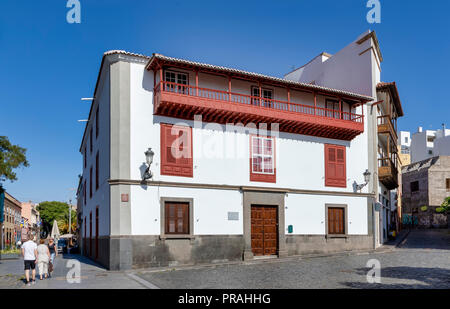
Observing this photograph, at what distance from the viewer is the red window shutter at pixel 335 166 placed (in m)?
23.6

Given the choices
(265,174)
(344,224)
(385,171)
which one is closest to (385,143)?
(385,171)

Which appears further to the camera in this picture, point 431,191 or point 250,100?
point 431,191

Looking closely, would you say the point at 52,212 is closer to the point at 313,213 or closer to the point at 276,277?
the point at 313,213

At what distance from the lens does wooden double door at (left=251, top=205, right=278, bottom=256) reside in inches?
837

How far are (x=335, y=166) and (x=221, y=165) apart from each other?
23.1ft

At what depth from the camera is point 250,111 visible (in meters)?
20.7

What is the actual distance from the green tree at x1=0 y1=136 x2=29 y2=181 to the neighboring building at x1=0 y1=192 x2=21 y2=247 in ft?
124

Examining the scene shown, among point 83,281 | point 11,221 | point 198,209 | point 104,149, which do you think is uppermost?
point 104,149

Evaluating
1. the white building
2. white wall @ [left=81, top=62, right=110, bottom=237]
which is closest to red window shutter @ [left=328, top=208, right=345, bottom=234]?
the white building

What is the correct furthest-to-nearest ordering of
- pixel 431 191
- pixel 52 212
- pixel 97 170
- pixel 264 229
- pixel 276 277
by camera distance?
pixel 52 212
pixel 431 191
pixel 97 170
pixel 264 229
pixel 276 277

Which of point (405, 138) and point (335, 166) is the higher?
point (405, 138)

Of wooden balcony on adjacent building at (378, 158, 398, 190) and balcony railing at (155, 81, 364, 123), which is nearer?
balcony railing at (155, 81, 364, 123)

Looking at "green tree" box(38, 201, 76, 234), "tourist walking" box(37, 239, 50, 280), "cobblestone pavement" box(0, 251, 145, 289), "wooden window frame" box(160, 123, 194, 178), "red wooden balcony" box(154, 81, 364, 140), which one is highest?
"red wooden balcony" box(154, 81, 364, 140)

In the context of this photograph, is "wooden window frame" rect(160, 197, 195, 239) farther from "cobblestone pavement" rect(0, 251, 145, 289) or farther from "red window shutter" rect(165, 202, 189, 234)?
"cobblestone pavement" rect(0, 251, 145, 289)
